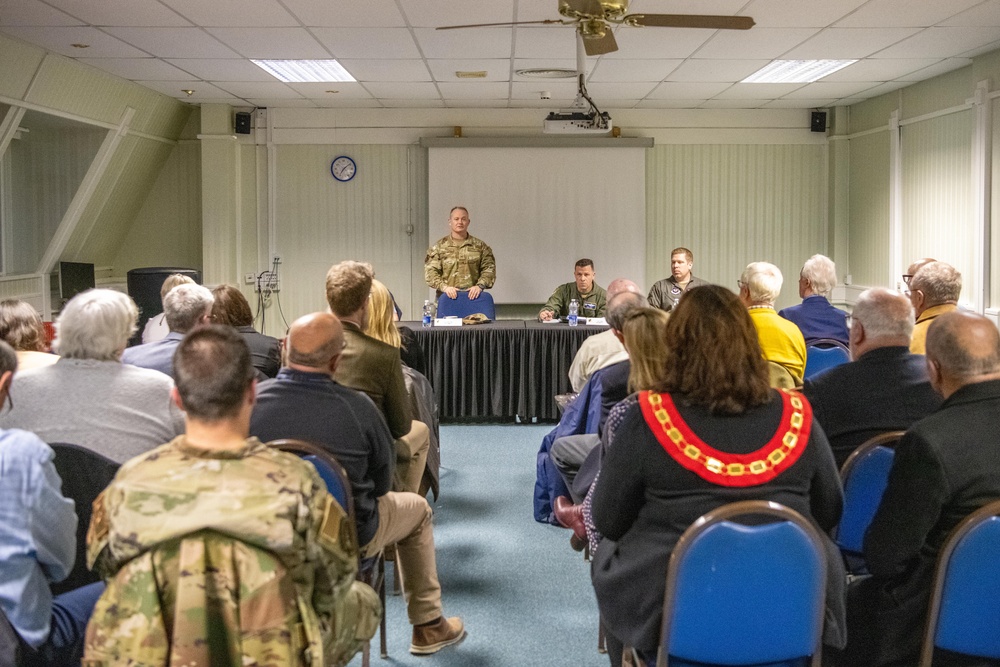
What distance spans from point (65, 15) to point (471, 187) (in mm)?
4604

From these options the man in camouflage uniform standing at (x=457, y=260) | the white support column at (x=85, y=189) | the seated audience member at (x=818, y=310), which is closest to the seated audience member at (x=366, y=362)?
the seated audience member at (x=818, y=310)

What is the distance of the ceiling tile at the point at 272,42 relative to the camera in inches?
223

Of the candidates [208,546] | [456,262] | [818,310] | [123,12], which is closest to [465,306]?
[456,262]

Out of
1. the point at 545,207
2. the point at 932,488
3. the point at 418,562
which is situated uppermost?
the point at 545,207

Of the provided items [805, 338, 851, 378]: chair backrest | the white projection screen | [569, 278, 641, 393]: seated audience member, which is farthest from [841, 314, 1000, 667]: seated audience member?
the white projection screen

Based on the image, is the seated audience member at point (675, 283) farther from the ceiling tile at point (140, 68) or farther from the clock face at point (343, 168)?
the ceiling tile at point (140, 68)

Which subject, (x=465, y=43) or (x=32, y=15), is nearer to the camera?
(x=32, y=15)

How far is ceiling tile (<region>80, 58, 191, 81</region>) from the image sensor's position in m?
6.60

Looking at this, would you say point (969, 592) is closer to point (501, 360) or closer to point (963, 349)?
point (963, 349)

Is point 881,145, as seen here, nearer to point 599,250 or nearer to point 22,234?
point 599,250

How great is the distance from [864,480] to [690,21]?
7.96 ft

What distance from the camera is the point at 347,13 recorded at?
5.20 m

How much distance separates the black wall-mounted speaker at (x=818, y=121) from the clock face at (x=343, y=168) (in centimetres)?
488

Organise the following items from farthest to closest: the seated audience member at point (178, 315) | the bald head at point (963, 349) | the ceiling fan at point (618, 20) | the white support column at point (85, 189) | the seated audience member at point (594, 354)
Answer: the white support column at point (85, 189)
the ceiling fan at point (618, 20)
the seated audience member at point (594, 354)
the seated audience member at point (178, 315)
the bald head at point (963, 349)
